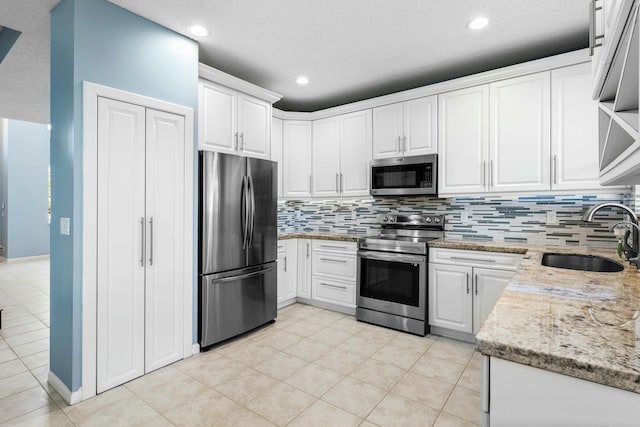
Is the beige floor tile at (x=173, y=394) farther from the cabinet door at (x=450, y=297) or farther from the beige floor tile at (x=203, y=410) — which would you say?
the cabinet door at (x=450, y=297)

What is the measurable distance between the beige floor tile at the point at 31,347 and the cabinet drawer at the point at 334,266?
265 cm

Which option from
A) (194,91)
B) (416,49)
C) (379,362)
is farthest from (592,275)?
(194,91)

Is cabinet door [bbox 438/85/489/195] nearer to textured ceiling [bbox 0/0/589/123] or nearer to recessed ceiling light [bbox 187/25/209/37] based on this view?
textured ceiling [bbox 0/0/589/123]

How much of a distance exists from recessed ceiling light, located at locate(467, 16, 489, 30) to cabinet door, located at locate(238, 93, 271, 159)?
2.03 metres

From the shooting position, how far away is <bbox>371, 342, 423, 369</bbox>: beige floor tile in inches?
102

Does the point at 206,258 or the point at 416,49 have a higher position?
the point at 416,49

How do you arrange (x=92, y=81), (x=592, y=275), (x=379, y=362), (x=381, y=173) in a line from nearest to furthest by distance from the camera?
1. (x=592, y=275)
2. (x=92, y=81)
3. (x=379, y=362)
4. (x=381, y=173)

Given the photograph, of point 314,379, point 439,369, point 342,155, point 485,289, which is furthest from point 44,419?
point 342,155

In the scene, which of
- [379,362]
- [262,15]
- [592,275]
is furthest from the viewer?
[379,362]

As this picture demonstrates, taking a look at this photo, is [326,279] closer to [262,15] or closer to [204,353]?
[204,353]

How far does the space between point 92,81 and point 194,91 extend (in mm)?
743

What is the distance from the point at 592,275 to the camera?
1545 mm

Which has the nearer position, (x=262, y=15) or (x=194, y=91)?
(x=262, y=15)

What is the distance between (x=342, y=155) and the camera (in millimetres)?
4055
